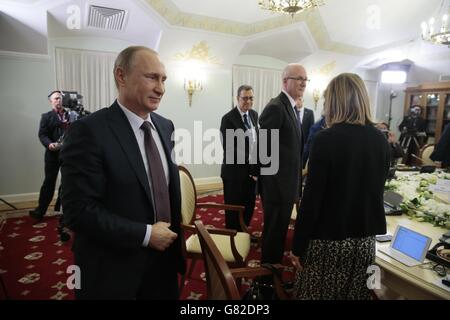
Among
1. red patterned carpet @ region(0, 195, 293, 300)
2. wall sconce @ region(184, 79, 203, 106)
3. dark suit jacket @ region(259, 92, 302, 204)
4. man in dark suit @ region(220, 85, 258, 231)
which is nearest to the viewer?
dark suit jacket @ region(259, 92, 302, 204)

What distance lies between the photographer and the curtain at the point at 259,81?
567 cm

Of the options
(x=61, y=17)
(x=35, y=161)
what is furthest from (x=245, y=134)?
(x=35, y=161)

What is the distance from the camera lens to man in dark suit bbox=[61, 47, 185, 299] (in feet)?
3.23

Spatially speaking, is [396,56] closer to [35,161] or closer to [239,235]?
[239,235]

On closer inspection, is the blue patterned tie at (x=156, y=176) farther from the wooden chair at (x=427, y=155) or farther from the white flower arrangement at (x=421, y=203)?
the wooden chair at (x=427, y=155)

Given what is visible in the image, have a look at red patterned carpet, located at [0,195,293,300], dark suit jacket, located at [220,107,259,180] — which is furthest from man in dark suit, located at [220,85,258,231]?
red patterned carpet, located at [0,195,293,300]

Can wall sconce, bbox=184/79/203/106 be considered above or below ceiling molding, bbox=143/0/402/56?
below

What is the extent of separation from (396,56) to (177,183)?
23.9 ft

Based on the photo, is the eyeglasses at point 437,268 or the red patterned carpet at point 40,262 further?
the red patterned carpet at point 40,262

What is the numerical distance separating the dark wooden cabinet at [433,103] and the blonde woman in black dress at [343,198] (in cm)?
691

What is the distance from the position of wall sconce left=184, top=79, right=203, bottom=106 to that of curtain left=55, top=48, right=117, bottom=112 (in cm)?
116

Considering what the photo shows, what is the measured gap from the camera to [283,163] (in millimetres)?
2121

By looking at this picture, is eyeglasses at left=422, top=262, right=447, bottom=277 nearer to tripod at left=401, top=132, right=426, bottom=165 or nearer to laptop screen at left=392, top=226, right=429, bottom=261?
laptop screen at left=392, top=226, right=429, bottom=261

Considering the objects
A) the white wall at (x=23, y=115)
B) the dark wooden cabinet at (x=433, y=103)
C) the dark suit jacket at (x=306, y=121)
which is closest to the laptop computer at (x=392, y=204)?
the dark suit jacket at (x=306, y=121)
